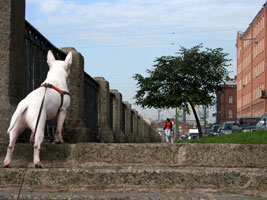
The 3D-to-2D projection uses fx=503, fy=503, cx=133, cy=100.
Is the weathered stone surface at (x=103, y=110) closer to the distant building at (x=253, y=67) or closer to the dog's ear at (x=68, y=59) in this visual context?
the dog's ear at (x=68, y=59)

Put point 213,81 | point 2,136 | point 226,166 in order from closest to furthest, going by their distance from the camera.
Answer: point 226,166 → point 2,136 → point 213,81

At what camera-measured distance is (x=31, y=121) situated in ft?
17.4

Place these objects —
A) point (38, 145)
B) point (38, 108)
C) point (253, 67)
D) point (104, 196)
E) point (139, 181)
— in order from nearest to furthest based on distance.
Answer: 1. point (104, 196)
2. point (139, 181)
3. point (38, 145)
4. point (38, 108)
5. point (253, 67)

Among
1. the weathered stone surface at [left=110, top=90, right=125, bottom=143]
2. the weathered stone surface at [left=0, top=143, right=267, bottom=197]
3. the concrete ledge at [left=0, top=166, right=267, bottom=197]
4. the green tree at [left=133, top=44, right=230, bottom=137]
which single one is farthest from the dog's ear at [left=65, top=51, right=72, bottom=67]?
the green tree at [left=133, top=44, right=230, bottom=137]

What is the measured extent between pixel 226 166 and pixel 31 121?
218 cm

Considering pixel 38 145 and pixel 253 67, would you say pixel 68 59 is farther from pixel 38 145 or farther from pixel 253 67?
pixel 253 67

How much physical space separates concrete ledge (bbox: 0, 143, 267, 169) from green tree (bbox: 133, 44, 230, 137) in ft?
98.7

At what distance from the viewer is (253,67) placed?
239ft

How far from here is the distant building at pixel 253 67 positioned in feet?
210

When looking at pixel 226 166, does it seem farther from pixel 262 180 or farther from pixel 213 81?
pixel 213 81

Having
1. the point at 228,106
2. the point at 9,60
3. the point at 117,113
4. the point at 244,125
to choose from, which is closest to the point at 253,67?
the point at 228,106

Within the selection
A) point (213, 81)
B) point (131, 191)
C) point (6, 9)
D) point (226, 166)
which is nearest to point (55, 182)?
point (131, 191)

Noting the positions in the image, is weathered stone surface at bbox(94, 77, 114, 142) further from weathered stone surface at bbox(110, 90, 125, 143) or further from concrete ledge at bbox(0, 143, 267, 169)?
concrete ledge at bbox(0, 143, 267, 169)

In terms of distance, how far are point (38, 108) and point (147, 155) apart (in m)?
1.34
